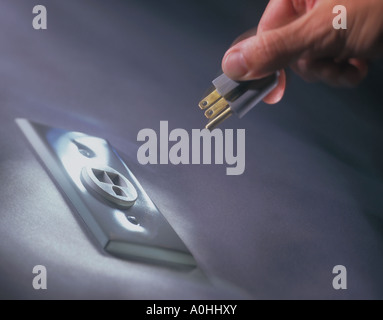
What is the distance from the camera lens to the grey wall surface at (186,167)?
19.6 inches

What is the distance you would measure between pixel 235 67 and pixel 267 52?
5cm

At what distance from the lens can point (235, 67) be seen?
0.57m

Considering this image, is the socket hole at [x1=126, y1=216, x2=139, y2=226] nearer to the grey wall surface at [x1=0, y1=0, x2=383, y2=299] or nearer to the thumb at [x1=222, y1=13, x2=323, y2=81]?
the grey wall surface at [x1=0, y1=0, x2=383, y2=299]

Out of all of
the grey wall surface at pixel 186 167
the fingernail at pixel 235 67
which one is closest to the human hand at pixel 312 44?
the fingernail at pixel 235 67

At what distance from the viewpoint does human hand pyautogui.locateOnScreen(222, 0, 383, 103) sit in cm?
58

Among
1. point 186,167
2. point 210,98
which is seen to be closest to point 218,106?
point 210,98

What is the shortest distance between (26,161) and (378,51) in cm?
50

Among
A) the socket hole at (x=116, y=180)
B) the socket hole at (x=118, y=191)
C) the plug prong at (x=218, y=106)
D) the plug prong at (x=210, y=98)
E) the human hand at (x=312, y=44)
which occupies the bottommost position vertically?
the socket hole at (x=118, y=191)

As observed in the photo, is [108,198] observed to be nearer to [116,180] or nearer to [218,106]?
[116,180]

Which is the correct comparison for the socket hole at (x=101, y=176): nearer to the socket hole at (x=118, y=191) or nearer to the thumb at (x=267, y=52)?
the socket hole at (x=118, y=191)

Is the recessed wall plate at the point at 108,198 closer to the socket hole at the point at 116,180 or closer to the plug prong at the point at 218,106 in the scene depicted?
the socket hole at the point at 116,180

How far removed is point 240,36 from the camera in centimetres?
88

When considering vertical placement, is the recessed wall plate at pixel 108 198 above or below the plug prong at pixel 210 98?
below
